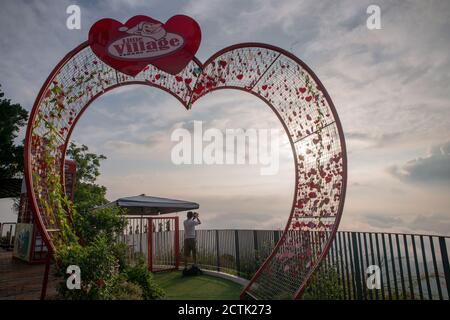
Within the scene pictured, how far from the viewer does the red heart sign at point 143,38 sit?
484cm

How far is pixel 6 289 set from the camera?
5.93 metres

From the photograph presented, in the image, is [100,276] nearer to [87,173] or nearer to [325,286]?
[325,286]

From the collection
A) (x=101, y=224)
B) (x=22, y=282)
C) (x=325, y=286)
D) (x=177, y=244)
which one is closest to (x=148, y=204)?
(x=177, y=244)

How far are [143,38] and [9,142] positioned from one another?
17412 mm

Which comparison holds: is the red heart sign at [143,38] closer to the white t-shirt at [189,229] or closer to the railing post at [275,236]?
the railing post at [275,236]

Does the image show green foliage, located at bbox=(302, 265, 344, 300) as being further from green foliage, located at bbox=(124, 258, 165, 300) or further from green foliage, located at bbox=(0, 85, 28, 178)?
green foliage, located at bbox=(0, 85, 28, 178)

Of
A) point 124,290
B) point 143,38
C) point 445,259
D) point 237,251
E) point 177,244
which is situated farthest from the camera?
point 177,244

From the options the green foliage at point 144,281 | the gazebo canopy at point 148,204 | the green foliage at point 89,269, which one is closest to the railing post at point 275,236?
the green foliage at point 144,281

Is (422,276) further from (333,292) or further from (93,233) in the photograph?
(93,233)

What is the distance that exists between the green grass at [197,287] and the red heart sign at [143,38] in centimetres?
448

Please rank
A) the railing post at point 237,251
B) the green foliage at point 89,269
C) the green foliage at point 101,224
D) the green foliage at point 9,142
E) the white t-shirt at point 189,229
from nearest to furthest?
the green foliage at point 89,269, the green foliage at point 101,224, the railing post at point 237,251, the white t-shirt at point 189,229, the green foliage at point 9,142

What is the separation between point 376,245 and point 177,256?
6.54 m

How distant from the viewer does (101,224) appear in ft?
20.9
